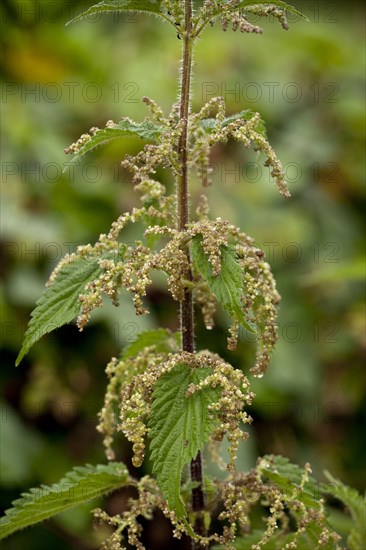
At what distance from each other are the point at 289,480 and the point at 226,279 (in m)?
0.74

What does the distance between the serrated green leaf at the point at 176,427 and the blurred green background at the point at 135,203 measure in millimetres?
1337

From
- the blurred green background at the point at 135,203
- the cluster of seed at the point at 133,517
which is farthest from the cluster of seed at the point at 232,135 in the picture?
the blurred green background at the point at 135,203

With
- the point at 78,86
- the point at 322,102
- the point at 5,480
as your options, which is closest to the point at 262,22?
the point at 322,102

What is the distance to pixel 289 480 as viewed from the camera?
7.53ft

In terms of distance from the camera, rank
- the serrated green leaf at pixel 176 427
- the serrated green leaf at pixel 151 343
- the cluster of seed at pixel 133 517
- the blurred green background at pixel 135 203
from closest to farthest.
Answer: the serrated green leaf at pixel 176 427, the cluster of seed at pixel 133 517, the serrated green leaf at pixel 151 343, the blurred green background at pixel 135 203

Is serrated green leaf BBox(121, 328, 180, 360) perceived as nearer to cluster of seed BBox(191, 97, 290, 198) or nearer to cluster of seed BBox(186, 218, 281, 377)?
cluster of seed BBox(186, 218, 281, 377)

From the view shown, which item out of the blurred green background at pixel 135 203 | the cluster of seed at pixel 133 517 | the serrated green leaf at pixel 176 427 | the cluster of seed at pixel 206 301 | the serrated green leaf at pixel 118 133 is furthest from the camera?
the blurred green background at pixel 135 203

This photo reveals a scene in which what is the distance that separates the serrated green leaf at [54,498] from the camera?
216cm

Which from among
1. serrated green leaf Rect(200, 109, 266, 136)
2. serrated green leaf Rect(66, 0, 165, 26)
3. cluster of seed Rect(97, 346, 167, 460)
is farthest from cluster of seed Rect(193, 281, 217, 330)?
serrated green leaf Rect(66, 0, 165, 26)

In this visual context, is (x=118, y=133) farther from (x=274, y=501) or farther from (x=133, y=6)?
(x=274, y=501)

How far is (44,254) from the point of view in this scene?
511cm

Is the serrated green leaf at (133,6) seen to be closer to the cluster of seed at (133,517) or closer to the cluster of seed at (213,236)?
the cluster of seed at (213,236)

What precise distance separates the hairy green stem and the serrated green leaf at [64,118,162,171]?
0.09m

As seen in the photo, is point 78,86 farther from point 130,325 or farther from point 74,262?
point 74,262
